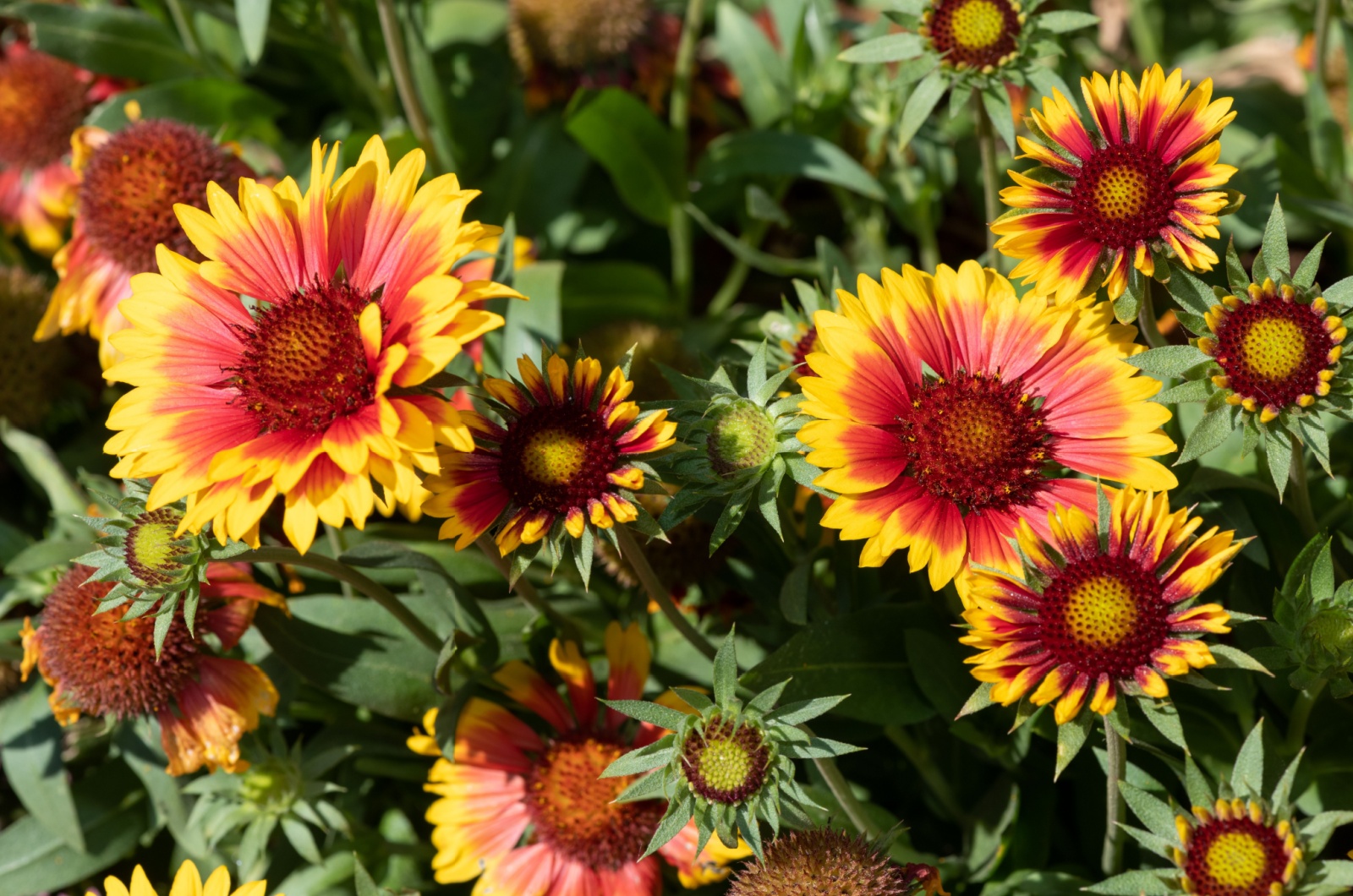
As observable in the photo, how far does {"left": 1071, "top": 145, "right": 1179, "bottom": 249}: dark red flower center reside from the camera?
4.33 ft

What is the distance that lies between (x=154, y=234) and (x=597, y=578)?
940mm

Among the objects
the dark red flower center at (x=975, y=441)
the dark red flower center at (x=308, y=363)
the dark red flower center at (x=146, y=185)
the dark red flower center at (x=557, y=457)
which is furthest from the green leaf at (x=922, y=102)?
the dark red flower center at (x=146, y=185)

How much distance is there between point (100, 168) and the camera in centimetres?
207

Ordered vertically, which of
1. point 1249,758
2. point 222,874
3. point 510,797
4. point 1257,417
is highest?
point 1257,417

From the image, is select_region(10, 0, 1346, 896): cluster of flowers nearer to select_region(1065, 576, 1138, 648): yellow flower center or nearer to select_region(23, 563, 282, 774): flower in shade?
select_region(1065, 576, 1138, 648): yellow flower center

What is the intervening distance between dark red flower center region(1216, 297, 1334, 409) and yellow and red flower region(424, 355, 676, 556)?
0.60 meters

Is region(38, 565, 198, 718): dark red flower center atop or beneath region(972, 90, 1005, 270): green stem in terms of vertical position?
beneath

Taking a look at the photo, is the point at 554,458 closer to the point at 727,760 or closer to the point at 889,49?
the point at 727,760

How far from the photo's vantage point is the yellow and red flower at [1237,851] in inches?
47.8

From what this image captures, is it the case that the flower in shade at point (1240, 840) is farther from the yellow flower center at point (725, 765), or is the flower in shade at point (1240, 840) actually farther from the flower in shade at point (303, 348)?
the flower in shade at point (303, 348)

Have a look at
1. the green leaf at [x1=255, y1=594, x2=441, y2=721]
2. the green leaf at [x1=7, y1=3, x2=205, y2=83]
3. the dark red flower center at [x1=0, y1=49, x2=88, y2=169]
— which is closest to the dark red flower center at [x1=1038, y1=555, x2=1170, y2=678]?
the green leaf at [x1=255, y1=594, x2=441, y2=721]

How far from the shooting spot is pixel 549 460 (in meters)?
1.30

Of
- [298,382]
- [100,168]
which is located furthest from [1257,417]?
[100,168]

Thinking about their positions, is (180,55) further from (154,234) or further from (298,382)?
(298,382)
